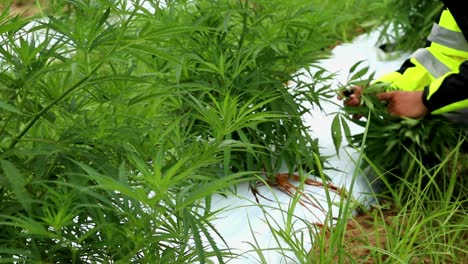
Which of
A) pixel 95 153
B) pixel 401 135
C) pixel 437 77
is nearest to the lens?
pixel 95 153

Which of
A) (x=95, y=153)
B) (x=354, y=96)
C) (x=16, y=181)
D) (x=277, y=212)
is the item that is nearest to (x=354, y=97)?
(x=354, y=96)

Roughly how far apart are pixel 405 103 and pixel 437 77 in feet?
0.75

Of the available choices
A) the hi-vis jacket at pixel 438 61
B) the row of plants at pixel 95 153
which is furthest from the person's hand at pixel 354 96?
the row of plants at pixel 95 153

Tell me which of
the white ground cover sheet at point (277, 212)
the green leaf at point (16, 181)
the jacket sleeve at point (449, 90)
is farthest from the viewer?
the jacket sleeve at point (449, 90)

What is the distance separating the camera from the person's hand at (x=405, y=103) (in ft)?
8.39

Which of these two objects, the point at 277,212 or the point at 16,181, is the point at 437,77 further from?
the point at 16,181

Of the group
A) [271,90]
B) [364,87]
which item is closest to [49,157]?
[271,90]

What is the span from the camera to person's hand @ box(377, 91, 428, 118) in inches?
101

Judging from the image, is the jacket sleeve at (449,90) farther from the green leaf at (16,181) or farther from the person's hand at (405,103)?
the green leaf at (16,181)

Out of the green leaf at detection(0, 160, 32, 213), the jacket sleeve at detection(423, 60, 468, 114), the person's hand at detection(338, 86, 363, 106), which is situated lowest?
the jacket sleeve at detection(423, 60, 468, 114)

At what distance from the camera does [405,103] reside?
102 inches

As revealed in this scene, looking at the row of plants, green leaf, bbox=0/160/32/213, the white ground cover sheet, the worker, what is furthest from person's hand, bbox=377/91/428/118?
green leaf, bbox=0/160/32/213

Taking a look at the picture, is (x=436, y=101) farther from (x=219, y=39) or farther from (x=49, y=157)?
(x=49, y=157)

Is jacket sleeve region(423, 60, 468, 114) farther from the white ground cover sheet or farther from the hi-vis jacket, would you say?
the white ground cover sheet
